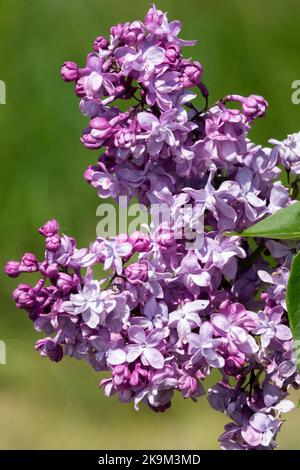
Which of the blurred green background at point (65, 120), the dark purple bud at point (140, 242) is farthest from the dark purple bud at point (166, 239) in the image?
the blurred green background at point (65, 120)

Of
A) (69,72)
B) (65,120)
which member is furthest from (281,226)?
(65,120)

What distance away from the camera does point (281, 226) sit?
0.46 metres

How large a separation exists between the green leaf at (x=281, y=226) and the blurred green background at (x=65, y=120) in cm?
83

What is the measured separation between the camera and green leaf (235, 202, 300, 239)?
0.45 meters

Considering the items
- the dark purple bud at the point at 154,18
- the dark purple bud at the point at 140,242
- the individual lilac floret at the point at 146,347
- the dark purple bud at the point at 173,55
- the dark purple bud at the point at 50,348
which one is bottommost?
the dark purple bud at the point at 50,348

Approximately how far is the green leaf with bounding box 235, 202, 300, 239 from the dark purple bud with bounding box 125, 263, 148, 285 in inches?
2.1

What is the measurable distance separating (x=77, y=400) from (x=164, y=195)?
809mm

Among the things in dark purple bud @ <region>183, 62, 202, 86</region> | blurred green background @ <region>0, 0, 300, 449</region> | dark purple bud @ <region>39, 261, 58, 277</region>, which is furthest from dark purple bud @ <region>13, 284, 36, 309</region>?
blurred green background @ <region>0, 0, 300, 449</region>

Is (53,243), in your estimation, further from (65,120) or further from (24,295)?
(65,120)

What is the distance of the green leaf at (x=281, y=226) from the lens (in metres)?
0.45

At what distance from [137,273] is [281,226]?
2.9 inches

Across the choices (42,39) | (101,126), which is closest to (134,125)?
(101,126)

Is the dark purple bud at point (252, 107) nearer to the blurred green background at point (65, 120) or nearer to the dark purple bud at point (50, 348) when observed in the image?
the dark purple bud at point (50, 348)

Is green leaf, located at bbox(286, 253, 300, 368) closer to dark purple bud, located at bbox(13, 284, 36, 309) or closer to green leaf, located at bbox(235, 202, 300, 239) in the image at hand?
green leaf, located at bbox(235, 202, 300, 239)
